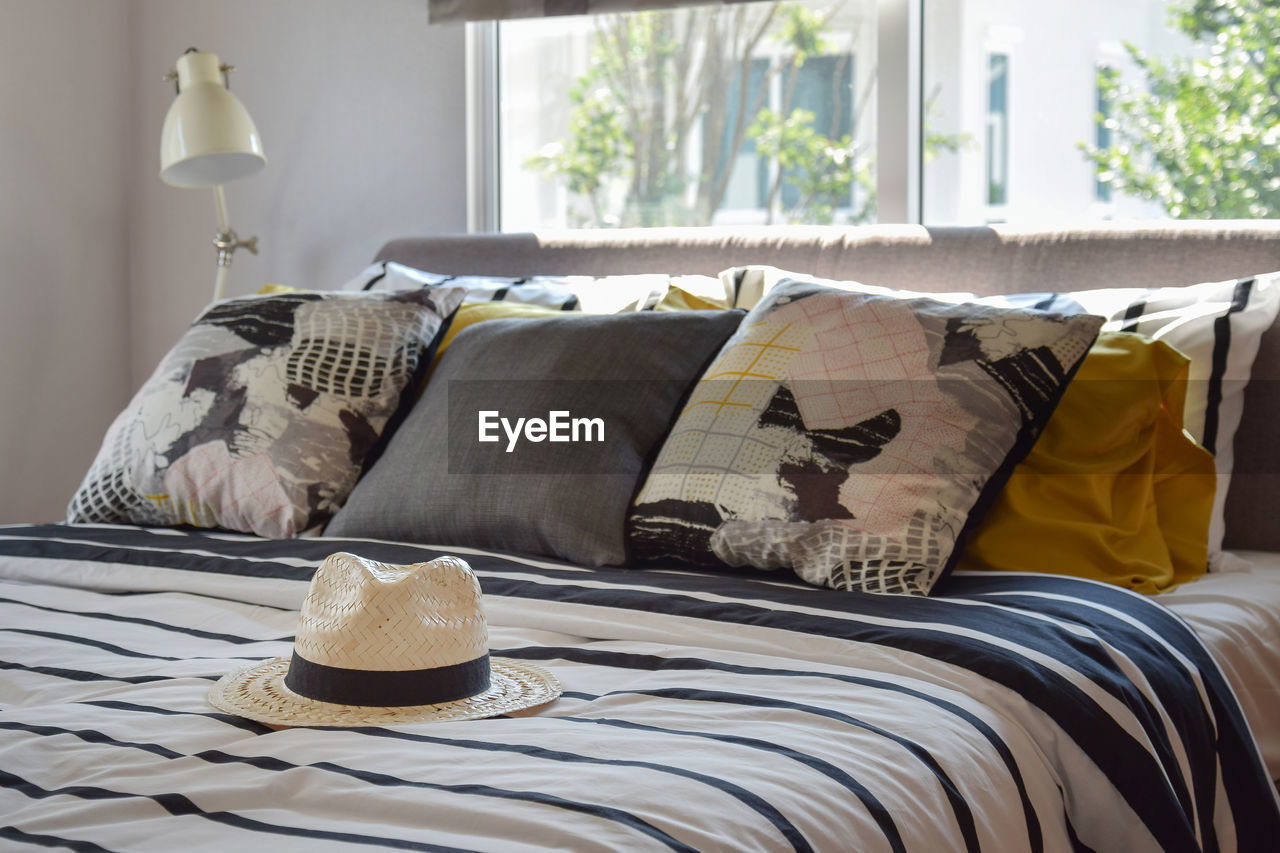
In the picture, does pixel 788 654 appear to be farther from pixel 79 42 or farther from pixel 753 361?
pixel 79 42

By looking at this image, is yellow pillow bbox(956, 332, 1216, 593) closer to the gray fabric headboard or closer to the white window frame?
the gray fabric headboard

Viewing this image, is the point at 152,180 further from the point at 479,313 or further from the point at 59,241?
the point at 479,313

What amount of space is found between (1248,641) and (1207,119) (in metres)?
1.20

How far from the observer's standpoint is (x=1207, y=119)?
225cm

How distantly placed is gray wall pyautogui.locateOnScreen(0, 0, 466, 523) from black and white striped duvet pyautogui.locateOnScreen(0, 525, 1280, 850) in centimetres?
165

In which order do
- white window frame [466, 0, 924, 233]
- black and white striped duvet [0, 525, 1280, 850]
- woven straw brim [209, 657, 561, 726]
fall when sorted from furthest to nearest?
white window frame [466, 0, 924, 233]
woven straw brim [209, 657, 561, 726]
black and white striped duvet [0, 525, 1280, 850]

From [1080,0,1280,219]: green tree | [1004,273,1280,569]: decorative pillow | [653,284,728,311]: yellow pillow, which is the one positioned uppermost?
[1080,0,1280,219]: green tree

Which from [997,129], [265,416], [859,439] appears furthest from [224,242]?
[859,439]

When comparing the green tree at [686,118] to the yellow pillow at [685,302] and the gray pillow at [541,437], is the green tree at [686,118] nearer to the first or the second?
the yellow pillow at [685,302]

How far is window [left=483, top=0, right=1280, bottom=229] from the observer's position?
2.26 metres

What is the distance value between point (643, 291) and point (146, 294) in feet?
6.12

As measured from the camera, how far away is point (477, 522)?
1.62m

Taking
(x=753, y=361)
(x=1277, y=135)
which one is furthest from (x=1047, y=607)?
(x=1277, y=135)

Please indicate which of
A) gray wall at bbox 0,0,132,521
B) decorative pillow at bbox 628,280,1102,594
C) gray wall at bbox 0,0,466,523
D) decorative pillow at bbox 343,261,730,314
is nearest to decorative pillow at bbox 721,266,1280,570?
decorative pillow at bbox 628,280,1102,594
